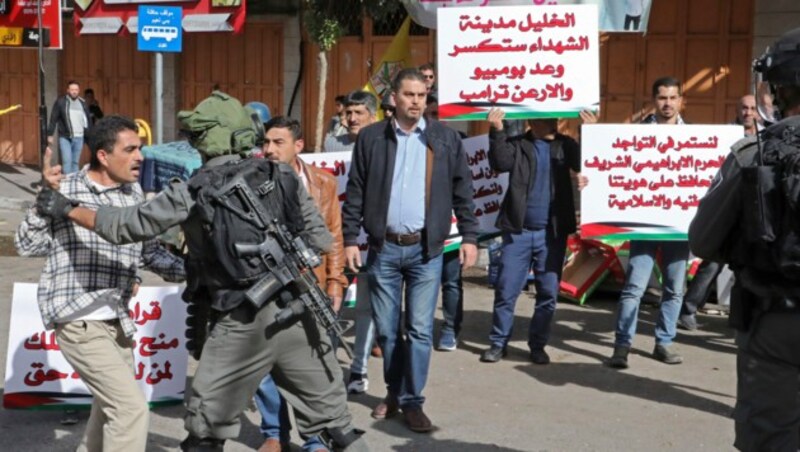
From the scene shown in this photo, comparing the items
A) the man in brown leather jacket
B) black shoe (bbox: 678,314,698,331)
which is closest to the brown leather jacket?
the man in brown leather jacket

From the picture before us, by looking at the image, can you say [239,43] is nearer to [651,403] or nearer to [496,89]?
[496,89]

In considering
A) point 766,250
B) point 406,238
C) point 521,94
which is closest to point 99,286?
point 406,238

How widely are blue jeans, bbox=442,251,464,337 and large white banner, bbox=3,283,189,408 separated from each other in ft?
7.24

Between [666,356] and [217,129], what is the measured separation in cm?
401

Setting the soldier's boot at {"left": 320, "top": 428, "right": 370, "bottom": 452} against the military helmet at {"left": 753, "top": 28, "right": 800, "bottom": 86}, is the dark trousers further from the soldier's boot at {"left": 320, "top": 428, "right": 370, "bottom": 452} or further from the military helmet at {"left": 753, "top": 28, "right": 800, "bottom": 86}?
the military helmet at {"left": 753, "top": 28, "right": 800, "bottom": 86}

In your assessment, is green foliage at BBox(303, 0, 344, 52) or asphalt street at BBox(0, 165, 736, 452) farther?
green foliage at BBox(303, 0, 344, 52)

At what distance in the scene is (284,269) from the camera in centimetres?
431

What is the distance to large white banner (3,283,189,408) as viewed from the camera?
6047 millimetres

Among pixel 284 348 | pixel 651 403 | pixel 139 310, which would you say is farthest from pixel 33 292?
pixel 651 403

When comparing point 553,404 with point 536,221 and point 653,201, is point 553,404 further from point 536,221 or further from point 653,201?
point 653,201

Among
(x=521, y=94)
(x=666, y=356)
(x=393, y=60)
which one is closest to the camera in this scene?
(x=521, y=94)

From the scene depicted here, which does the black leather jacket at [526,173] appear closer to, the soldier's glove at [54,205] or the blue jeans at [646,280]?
the blue jeans at [646,280]

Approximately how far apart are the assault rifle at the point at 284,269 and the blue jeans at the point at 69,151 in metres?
14.0

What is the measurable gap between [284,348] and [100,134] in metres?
1.24
